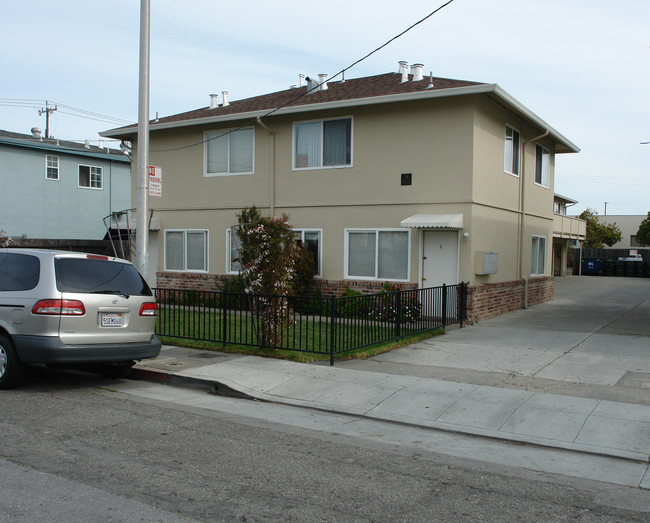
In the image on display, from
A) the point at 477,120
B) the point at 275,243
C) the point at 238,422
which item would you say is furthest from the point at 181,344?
the point at 477,120

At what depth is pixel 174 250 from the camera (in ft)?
61.8

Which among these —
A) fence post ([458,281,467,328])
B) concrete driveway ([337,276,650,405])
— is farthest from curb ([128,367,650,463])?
fence post ([458,281,467,328])

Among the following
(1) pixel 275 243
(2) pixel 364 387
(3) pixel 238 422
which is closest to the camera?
(3) pixel 238 422

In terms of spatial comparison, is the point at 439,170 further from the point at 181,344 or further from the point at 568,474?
the point at 568,474

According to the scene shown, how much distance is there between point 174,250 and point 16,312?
11212mm

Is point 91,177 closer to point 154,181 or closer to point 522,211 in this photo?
point 154,181

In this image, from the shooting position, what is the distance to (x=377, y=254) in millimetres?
15414

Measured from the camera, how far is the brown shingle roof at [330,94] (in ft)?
50.4

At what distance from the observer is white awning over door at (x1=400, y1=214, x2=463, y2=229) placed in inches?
552

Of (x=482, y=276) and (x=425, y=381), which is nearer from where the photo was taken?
(x=425, y=381)

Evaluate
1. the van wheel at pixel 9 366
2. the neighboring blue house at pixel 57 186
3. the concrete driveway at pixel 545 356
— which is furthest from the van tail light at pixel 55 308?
the neighboring blue house at pixel 57 186

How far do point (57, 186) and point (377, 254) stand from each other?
59.6 feet

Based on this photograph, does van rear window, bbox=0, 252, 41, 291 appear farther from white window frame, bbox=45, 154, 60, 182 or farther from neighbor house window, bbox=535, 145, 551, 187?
white window frame, bbox=45, 154, 60, 182

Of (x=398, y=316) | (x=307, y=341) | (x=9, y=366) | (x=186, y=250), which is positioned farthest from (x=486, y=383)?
(x=186, y=250)
